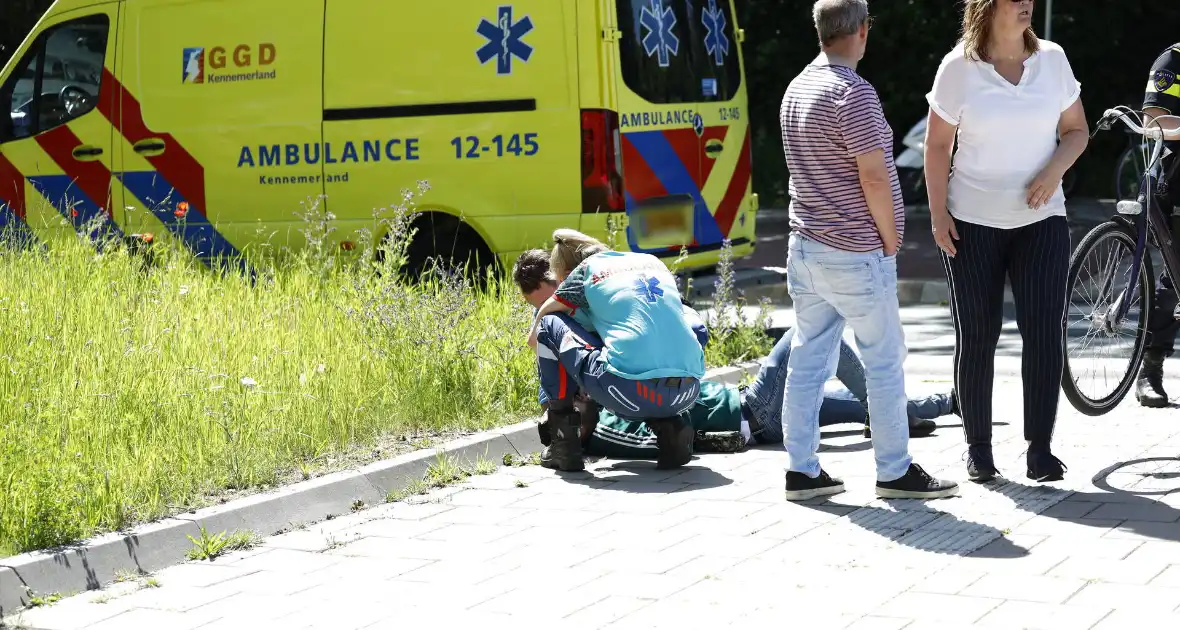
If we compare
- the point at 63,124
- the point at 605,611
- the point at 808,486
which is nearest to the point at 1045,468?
the point at 808,486

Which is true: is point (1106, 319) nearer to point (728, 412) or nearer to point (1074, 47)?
point (728, 412)

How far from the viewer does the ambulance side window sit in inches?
400

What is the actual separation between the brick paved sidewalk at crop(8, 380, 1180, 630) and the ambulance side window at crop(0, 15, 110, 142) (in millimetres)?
5784

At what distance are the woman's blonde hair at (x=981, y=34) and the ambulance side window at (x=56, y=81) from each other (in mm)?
6780

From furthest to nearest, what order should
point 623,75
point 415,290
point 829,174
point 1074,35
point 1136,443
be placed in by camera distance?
point 1074,35 < point 623,75 < point 415,290 < point 1136,443 < point 829,174

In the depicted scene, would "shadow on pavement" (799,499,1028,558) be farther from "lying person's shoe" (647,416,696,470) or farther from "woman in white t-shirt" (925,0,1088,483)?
"lying person's shoe" (647,416,696,470)

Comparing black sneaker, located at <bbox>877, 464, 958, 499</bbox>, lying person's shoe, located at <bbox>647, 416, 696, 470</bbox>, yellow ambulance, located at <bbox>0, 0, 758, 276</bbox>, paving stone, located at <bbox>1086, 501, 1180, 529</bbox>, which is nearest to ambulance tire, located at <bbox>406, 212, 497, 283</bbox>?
yellow ambulance, located at <bbox>0, 0, 758, 276</bbox>

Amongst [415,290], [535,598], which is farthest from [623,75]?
[535,598]

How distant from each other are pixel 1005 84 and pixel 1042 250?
572 millimetres

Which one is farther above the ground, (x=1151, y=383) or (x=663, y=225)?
(x=663, y=225)

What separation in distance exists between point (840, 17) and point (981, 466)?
165cm

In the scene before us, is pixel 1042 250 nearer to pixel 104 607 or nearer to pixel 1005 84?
pixel 1005 84

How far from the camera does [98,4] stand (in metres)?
10.1

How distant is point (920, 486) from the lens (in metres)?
5.04
